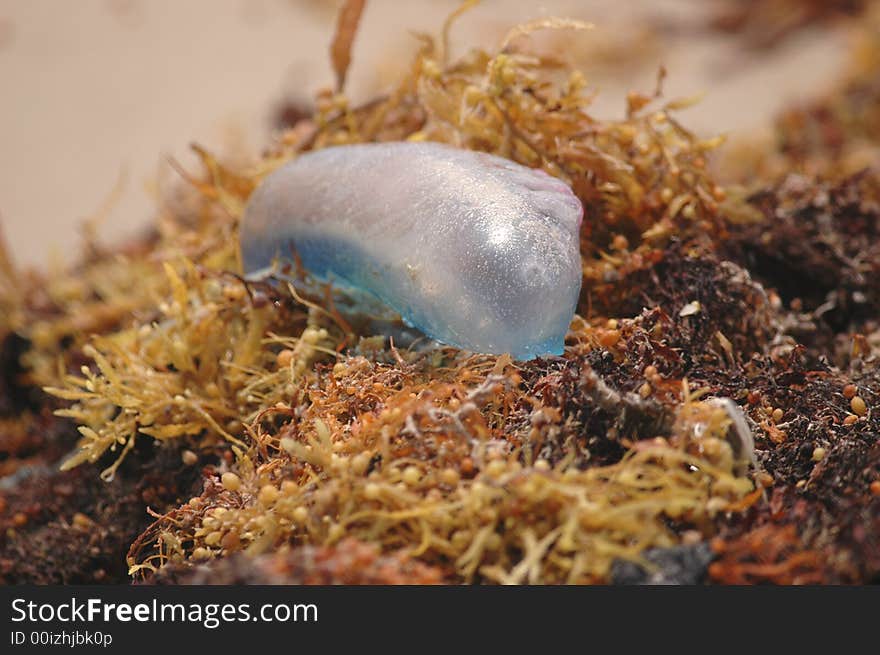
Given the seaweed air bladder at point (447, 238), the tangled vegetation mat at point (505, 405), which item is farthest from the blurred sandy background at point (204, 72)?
the seaweed air bladder at point (447, 238)

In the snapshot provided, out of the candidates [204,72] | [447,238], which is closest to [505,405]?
[447,238]

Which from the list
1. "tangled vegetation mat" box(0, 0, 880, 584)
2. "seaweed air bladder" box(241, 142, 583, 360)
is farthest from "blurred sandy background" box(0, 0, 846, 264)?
"seaweed air bladder" box(241, 142, 583, 360)

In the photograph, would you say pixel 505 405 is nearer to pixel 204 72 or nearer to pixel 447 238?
pixel 447 238

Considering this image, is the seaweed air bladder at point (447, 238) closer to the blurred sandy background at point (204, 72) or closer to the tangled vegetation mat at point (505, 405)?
the tangled vegetation mat at point (505, 405)

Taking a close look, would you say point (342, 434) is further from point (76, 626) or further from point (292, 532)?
point (76, 626)

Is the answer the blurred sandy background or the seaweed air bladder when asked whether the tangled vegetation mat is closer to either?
the seaweed air bladder

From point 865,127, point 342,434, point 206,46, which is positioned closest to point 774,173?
point 865,127
